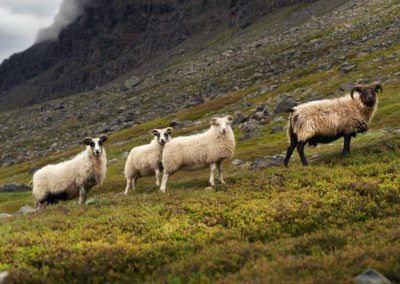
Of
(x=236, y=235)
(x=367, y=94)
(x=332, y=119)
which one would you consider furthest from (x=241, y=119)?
(x=236, y=235)

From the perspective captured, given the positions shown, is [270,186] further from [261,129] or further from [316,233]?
[261,129]

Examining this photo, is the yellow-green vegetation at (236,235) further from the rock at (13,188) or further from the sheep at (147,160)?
the rock at (13,188)

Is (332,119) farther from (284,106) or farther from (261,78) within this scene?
(261,78)

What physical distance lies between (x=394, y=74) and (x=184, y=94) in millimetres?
56566

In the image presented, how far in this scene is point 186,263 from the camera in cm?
722

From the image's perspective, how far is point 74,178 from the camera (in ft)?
52.0

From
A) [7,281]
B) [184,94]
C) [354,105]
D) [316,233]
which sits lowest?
[316,233]

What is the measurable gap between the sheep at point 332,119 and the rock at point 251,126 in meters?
25.6

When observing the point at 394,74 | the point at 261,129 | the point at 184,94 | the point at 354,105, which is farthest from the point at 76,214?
the point at 184,94

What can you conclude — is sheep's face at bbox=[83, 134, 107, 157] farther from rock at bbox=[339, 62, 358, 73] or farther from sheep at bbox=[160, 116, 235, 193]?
rock at bbox=[339, 62, 358, 73]

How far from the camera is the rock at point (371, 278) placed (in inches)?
212

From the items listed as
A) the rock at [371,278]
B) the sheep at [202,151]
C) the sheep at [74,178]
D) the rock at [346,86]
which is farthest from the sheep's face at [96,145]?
the rock at [346,86]

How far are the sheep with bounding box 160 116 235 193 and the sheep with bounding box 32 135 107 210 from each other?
3596 millimetres

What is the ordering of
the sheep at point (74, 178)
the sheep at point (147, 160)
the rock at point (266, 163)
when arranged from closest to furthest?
the sheep at point (74, 178) < the rock at point (266, 163) < the sheep at point (147, 160)
